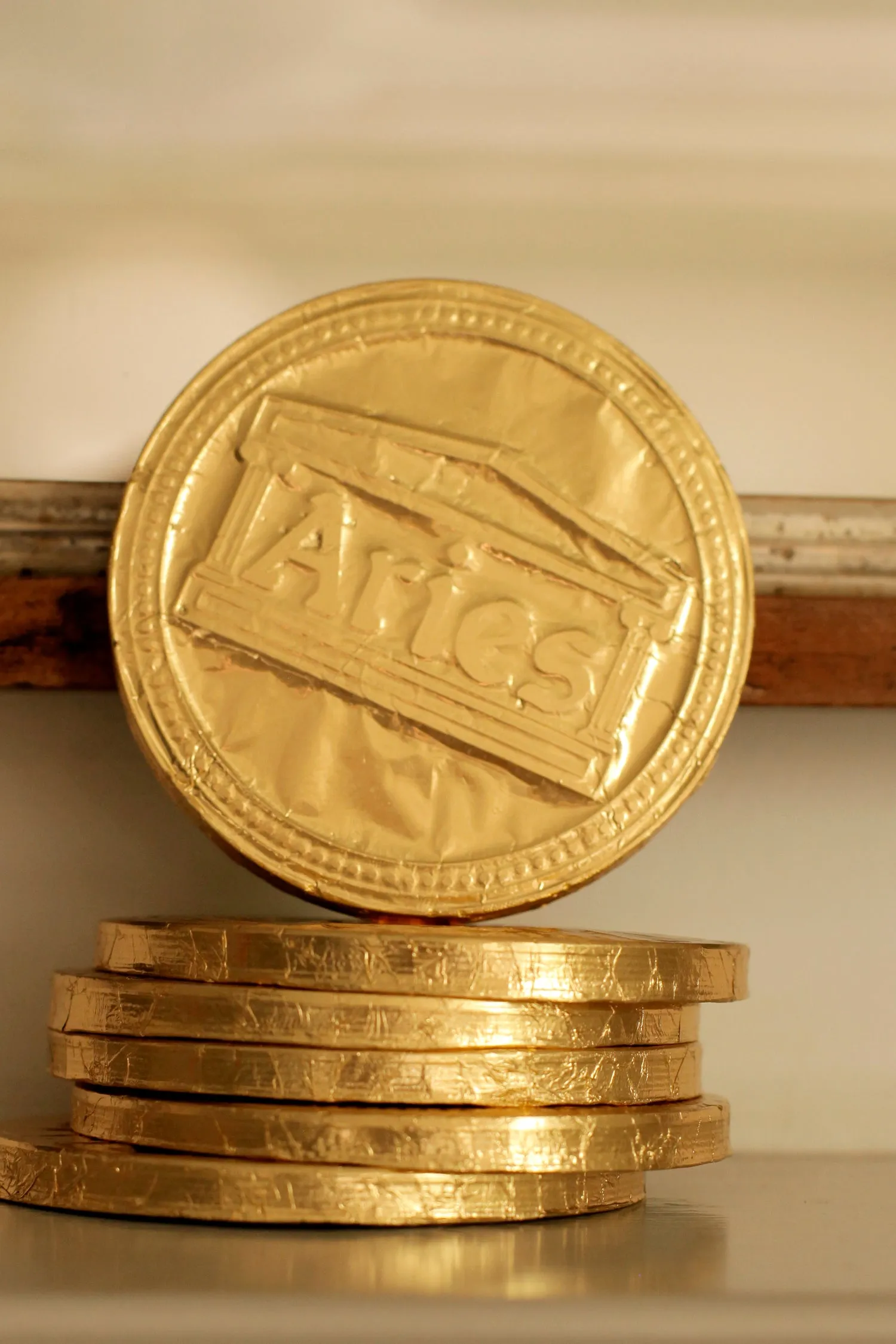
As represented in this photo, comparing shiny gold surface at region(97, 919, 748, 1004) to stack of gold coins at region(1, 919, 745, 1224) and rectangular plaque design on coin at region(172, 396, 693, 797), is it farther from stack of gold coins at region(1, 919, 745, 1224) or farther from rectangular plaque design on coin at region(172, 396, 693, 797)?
rectangular plaque design on coin at region(172, 396, 693, 797)

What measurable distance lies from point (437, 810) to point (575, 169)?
0.69m

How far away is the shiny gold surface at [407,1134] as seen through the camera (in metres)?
0.84

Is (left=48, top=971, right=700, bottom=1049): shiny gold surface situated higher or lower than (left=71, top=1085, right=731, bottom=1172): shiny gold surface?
higher

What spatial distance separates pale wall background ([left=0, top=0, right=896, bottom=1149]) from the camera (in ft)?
4.09

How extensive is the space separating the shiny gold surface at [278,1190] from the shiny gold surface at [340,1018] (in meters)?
0.08

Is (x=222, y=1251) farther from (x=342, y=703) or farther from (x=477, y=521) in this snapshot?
(x=477, y=521)

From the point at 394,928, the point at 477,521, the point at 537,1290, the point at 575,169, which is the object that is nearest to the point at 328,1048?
the point at 394,928

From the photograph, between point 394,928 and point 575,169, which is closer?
point 394,928

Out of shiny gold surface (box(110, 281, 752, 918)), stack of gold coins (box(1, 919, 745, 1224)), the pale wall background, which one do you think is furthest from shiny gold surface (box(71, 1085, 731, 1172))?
the pale wall background

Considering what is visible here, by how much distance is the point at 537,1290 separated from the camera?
2.37ft

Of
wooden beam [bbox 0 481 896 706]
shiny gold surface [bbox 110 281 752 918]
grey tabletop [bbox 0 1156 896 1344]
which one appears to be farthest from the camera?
wooden beam [bbox 0 481 896 706]

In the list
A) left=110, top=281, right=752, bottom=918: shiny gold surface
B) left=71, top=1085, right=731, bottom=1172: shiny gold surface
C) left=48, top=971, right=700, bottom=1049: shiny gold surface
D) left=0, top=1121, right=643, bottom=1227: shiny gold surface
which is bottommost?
left=0, top=1121, right=643, bottom=1227: shiny gold surface

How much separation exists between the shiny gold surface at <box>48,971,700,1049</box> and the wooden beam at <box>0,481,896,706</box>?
344 millimetres

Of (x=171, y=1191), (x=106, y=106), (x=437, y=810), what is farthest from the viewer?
(x=106, y=106)
